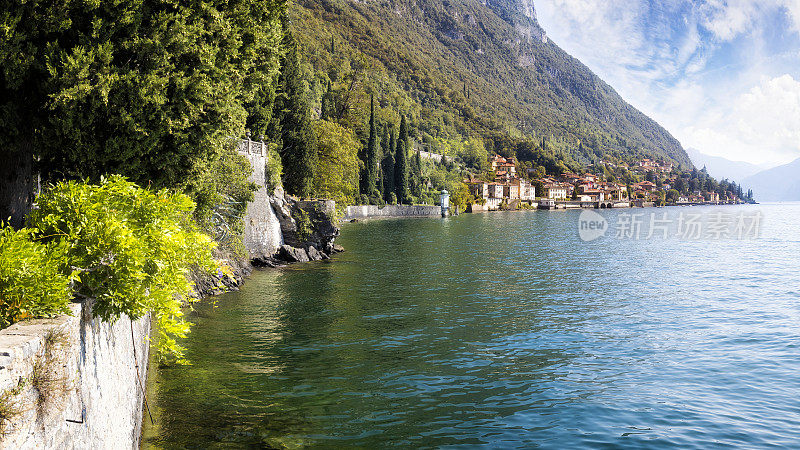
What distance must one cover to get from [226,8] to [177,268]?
11.9 metres

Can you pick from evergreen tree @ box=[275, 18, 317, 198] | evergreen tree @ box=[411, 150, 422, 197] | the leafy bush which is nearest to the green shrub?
the leafy bush

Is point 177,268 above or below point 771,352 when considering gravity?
above

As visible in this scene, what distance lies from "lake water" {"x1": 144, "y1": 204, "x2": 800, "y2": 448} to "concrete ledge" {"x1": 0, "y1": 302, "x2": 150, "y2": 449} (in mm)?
2993

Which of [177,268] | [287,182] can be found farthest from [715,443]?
[287,182]

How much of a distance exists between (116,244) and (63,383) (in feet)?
5.85

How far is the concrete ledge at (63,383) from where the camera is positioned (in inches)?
165

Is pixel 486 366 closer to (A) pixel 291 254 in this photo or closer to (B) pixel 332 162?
(A) pixel 291 254

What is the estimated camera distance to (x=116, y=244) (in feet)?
20.4

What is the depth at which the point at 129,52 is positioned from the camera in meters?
13.1

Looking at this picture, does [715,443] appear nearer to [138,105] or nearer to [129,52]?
[138,105]

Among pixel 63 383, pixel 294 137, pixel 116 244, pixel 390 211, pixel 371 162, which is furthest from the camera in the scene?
pixel 390 211

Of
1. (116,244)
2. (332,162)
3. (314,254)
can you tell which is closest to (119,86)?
(116,244)

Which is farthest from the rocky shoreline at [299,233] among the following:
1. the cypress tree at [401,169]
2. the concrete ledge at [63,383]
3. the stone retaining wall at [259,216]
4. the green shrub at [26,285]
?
the cypress tree at [401,169]

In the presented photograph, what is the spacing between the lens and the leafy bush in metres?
6.12
